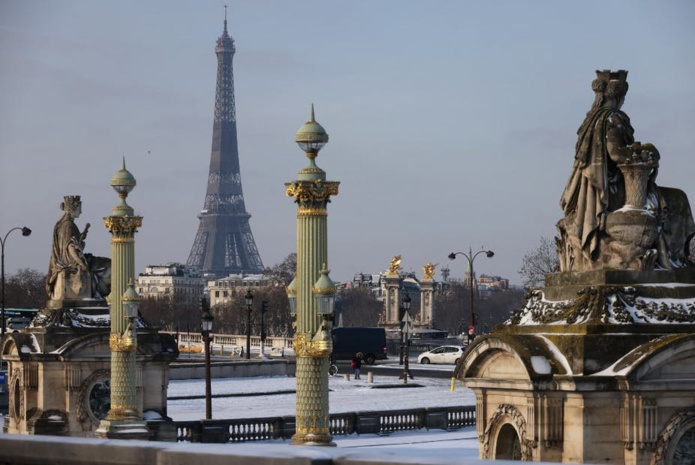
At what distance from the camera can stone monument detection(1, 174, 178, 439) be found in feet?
136

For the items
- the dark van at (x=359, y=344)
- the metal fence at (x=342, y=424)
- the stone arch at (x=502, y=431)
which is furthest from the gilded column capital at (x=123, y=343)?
the dark van at (x=359, y=344)

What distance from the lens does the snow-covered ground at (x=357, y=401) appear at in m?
44.5

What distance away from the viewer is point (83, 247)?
1740 inches

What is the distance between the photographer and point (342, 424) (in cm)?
4769

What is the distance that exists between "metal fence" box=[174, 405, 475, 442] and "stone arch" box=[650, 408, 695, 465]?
22699 mm

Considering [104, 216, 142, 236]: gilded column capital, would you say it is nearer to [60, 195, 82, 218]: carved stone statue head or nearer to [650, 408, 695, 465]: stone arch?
[60, 195, 82, 218]: carved stone statue head

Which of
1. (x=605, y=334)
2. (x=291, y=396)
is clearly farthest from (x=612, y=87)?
(x=291, y=396)

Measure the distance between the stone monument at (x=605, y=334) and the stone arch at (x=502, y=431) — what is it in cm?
1

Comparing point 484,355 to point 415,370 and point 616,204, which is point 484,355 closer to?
point 616,204

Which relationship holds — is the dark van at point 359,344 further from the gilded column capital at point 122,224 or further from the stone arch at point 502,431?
the stone arch at point 502,431

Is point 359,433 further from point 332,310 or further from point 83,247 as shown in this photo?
point 332,310

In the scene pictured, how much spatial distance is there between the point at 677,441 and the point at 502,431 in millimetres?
2358

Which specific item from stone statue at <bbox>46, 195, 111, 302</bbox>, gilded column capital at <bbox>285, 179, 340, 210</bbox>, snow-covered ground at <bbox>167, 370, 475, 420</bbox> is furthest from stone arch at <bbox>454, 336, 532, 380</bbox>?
snow-covered ground at <bbox>167, 370, 475, 420</bbox>

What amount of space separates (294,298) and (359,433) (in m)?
23.4
